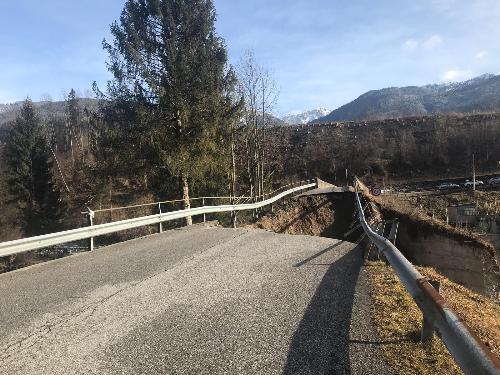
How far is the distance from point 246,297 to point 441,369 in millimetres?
3352

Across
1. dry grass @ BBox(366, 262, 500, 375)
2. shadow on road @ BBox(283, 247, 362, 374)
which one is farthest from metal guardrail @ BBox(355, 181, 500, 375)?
shadow on road @ BBox(283, 247, 362, 374)

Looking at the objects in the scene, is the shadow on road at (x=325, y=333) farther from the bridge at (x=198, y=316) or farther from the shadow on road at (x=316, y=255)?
the shadow on road at (x=316, y=255)

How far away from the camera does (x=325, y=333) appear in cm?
534

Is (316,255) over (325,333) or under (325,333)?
under

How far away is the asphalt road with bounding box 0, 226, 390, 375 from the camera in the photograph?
4.64 meters

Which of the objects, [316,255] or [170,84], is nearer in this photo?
[316,255]

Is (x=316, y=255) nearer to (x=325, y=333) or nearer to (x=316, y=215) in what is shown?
(x=325, y=333)

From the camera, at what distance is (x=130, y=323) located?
5.92 meters

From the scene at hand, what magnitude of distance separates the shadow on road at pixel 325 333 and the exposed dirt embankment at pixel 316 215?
21665 mm

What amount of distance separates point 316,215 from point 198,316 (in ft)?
90.6

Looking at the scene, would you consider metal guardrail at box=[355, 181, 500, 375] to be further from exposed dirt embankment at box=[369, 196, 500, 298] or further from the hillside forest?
exposed dirt embankment at box=[369, 196, 500, 298]

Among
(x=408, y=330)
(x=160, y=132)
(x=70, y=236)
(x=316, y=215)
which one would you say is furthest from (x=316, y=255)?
(x=316, y=215)

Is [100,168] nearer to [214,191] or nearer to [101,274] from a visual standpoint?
[214,191]

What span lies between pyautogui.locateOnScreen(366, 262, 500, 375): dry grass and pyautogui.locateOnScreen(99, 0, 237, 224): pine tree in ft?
55.2
